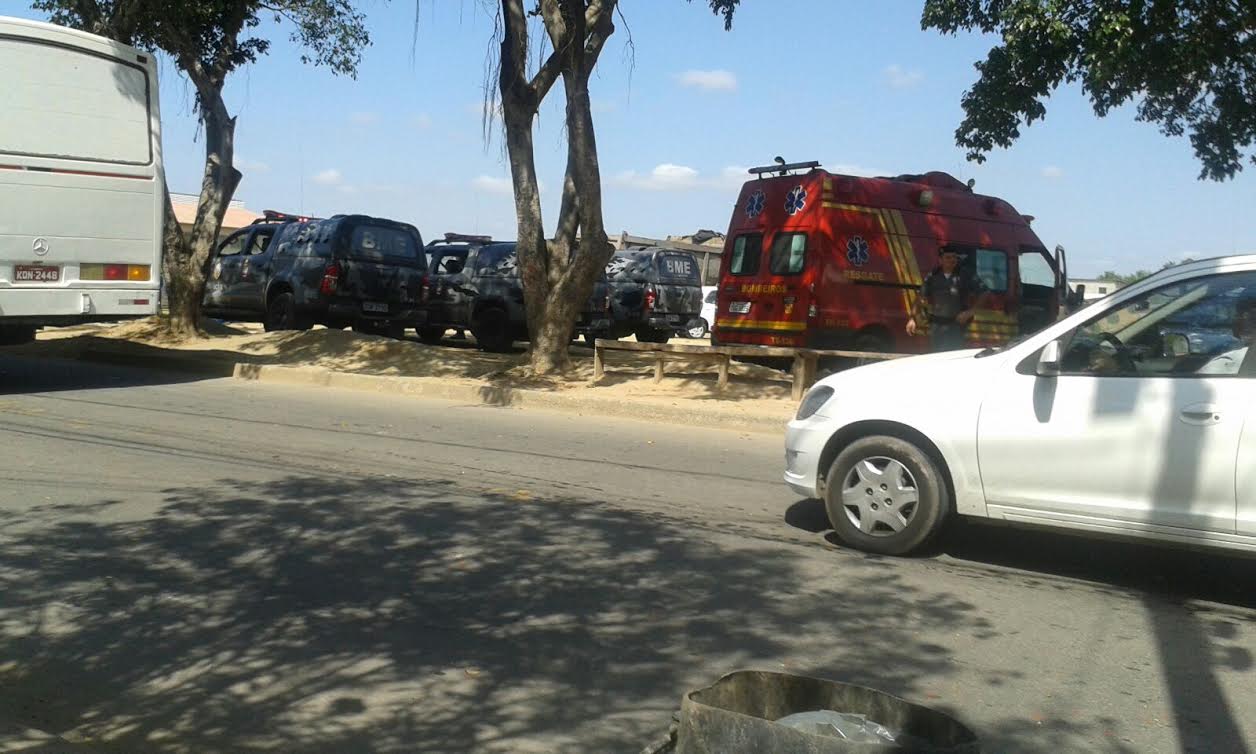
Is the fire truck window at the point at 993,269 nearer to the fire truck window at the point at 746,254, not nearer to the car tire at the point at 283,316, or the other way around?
the fire truck window at the point at 746,254

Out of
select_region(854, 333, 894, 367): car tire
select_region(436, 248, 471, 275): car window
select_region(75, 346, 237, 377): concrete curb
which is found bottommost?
select_region(75, 346, 237, 377): concrete curb

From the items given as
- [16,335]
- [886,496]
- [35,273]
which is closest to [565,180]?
[35,273]

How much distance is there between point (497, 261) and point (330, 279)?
267 centimetres

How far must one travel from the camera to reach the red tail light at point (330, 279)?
63.7 feet

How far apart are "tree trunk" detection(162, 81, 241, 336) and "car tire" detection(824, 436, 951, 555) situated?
13.7 metres

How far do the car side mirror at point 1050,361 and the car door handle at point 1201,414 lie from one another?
24.8 inches

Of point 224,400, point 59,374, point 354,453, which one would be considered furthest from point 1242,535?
point 59,374

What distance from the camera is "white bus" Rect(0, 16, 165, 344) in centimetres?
1257

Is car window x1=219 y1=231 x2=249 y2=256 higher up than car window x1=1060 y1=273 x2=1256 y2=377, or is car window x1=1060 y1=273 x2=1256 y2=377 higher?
car window x1=219 y1=231 x2=249 y2=256

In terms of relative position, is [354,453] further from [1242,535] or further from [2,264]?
[1242,535]

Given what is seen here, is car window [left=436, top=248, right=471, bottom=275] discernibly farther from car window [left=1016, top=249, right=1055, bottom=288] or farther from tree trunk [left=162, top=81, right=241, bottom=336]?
car window [left=1016, top=249, right=1055, bottom=288]

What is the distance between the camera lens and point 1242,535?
5840mm

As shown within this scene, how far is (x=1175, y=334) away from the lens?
20.5 feet

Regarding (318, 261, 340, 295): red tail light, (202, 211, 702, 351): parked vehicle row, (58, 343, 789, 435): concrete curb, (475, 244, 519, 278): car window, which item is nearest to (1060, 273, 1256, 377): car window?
(58, 343, 789, 435): concrete curb
